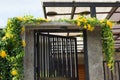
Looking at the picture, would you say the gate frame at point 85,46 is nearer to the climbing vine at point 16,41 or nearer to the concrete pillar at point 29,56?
the concrete pillar at point 29,56

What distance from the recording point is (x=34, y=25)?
754 centimetres

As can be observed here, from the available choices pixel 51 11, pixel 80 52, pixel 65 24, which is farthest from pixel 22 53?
pixel 80 52

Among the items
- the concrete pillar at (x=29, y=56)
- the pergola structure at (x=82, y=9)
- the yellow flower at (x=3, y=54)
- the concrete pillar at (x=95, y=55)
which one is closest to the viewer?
the yellow flower at (x=3, y=54)

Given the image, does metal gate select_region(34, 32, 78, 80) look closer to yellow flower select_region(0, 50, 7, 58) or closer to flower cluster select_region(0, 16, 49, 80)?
flower cluster select_region(0, 16, 49, 80)

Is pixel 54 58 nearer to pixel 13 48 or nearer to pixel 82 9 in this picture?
pixel 13 48

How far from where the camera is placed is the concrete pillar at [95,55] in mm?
7729

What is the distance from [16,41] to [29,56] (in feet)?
1.65

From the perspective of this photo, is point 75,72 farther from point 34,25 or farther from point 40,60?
point 34,25

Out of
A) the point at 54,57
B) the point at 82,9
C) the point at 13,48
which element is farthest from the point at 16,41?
the point at 82,9

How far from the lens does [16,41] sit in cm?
746

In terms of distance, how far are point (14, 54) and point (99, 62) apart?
2.13 meters

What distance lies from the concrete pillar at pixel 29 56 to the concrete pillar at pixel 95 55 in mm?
1422

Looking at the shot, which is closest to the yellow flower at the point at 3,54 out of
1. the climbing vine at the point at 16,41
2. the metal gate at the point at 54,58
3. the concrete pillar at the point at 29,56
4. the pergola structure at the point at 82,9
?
the climbing vine at the point at 16,41

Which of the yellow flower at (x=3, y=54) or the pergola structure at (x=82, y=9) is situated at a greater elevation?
the pergola structure at (x=82, y=9)
